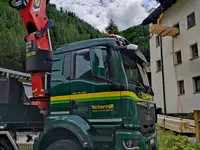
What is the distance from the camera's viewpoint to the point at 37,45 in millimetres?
6020

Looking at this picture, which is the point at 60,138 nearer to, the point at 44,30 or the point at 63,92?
the point at 63,92

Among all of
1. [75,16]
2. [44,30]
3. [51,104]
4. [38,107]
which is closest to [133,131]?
[51,104]

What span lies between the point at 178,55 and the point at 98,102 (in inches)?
582

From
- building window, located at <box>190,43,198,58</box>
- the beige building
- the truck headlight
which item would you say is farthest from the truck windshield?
building window, located at <box>190,43,198,58</box>

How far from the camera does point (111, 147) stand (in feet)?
14.5

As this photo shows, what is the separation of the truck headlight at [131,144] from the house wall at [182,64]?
39.9ft

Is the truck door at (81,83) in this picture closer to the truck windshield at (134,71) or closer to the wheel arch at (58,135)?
the wheel arch at (58,135)

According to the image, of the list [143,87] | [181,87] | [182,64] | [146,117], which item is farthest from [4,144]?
[181,87]

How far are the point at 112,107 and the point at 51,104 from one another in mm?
1331

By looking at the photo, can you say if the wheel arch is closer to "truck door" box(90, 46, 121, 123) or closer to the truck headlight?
"truck door" box(90, 46, 121, 123)

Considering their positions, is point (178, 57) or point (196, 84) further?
point (178, 57)

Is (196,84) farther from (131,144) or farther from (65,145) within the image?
(65,145)

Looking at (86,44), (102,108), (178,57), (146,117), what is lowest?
(146,117)

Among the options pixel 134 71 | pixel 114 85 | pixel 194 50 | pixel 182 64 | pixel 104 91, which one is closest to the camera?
pixel 114 85
